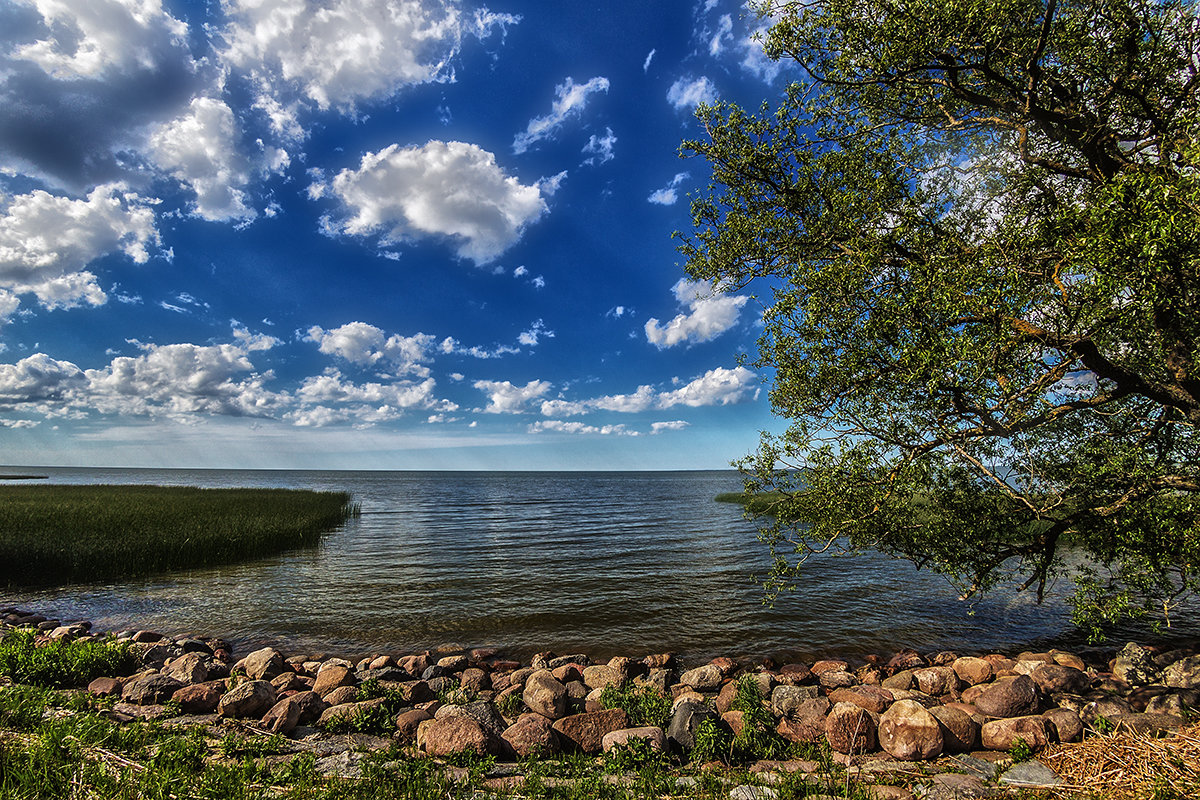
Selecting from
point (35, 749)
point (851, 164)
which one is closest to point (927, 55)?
point (851, 164)

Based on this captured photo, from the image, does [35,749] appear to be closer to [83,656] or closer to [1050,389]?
[83,656]

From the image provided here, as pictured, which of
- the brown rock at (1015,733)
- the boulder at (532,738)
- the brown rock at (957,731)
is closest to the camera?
the boulder at (532,738)

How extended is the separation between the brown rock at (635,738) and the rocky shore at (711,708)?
0.03 meters

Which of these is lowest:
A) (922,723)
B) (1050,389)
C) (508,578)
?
(508,578)

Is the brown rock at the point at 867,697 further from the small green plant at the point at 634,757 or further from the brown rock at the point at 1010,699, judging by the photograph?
the small green plant at the point at 634,757

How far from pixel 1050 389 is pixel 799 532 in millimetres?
5175

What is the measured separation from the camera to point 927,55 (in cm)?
850

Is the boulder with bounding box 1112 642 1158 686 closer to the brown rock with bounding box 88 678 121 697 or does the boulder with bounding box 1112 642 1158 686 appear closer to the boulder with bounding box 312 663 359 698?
the boulder with bounding box 312 663 359 698

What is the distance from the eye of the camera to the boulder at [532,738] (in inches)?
291

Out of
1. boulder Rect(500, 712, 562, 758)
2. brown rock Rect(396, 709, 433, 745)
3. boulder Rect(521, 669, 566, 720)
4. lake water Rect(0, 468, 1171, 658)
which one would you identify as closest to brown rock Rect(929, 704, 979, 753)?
lake water Rect(0, 468, 1171, 658)

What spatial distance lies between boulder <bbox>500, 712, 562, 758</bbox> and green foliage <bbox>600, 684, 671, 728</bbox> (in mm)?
1560

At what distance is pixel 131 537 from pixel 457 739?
29.9 m

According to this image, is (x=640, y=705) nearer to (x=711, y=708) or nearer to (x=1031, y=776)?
(x=711, y=708)

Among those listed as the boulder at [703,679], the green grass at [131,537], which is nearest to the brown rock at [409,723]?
the boulder at [703,679]
